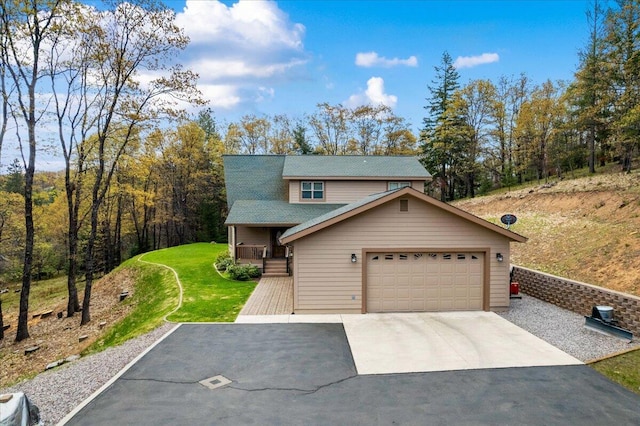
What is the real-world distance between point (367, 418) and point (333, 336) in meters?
3.82

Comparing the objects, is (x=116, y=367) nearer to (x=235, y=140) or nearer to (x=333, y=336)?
(x=333, y=336)

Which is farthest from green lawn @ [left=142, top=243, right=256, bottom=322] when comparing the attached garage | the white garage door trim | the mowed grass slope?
the mowed grass slope

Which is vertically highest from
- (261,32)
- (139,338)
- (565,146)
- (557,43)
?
(557,43)

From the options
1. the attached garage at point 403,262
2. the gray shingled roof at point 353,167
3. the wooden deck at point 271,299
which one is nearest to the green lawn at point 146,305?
the wooden deck at point 271,299

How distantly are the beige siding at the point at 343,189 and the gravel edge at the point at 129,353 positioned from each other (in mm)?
10908

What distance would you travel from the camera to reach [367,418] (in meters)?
5.62

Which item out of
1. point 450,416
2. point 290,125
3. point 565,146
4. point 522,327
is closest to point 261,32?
point 522,327

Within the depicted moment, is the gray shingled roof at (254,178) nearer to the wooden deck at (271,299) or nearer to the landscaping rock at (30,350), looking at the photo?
the wooden deck at (271,299)

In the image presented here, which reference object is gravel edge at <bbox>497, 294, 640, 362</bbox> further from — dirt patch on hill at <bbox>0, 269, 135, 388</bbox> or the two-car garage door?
dirt patch on hill at <bbox>0, 269, 135, 388</bbox>

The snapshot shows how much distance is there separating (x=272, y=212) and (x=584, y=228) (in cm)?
1584

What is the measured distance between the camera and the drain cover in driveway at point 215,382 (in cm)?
672

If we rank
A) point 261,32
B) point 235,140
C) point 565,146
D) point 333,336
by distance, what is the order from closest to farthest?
point 333,336
point 261,32
point 565,146
point 235,140

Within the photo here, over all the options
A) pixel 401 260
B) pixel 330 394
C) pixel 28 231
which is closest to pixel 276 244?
pixel 401 260

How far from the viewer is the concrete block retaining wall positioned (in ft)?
30.0
